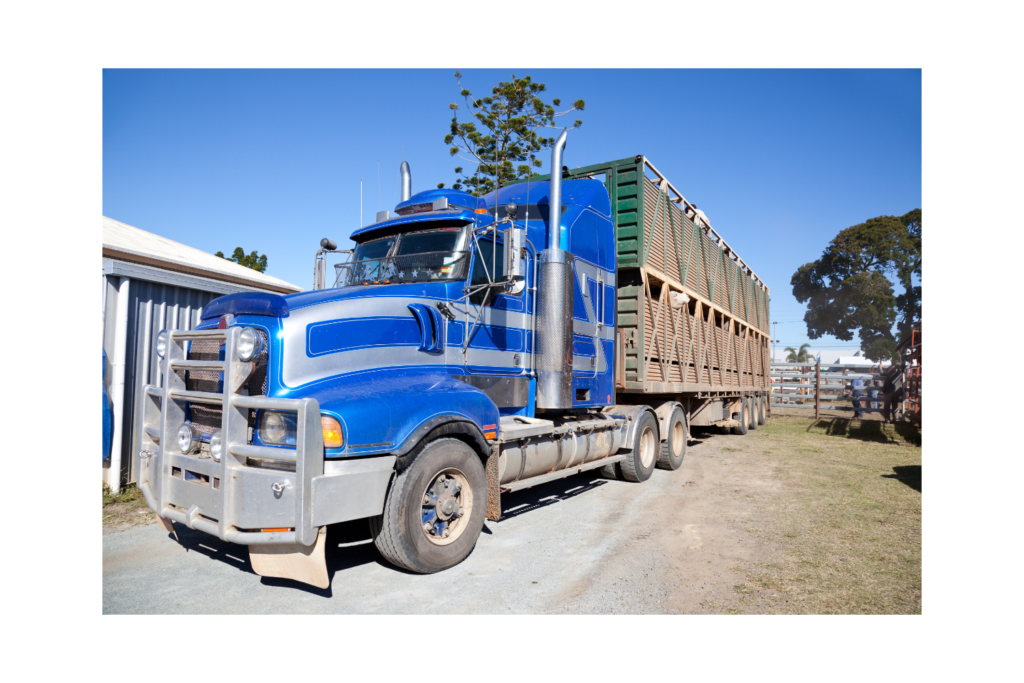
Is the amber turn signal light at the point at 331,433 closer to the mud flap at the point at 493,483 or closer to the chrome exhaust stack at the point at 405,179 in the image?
the mud flap at the point at 493,483

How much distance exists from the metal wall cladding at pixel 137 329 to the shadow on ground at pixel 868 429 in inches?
583

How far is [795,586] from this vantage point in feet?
14.3

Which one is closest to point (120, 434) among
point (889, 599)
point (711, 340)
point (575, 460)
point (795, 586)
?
point (575, 460)

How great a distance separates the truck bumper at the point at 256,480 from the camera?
11.7 feet

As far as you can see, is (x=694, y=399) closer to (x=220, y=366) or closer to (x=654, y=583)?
(x=654, y=583)

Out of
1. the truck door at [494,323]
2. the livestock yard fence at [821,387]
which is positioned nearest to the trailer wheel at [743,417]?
the livestock yard fence at [821,387]

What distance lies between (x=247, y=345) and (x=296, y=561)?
4.76ft

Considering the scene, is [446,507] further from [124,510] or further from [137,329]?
→ [137,329]

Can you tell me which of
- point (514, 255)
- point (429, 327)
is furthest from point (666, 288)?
point (429, 327)

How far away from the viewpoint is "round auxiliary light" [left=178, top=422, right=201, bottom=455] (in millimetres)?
4207

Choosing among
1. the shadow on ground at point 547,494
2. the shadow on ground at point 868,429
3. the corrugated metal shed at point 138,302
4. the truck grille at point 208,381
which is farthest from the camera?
the shadow on ground at point 868,429

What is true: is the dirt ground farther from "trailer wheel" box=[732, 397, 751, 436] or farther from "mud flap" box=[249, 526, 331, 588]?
"trailer wheel" box=[732, 397, 751, 436]

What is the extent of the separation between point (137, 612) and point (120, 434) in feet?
12.5

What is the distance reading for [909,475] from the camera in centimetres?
903
